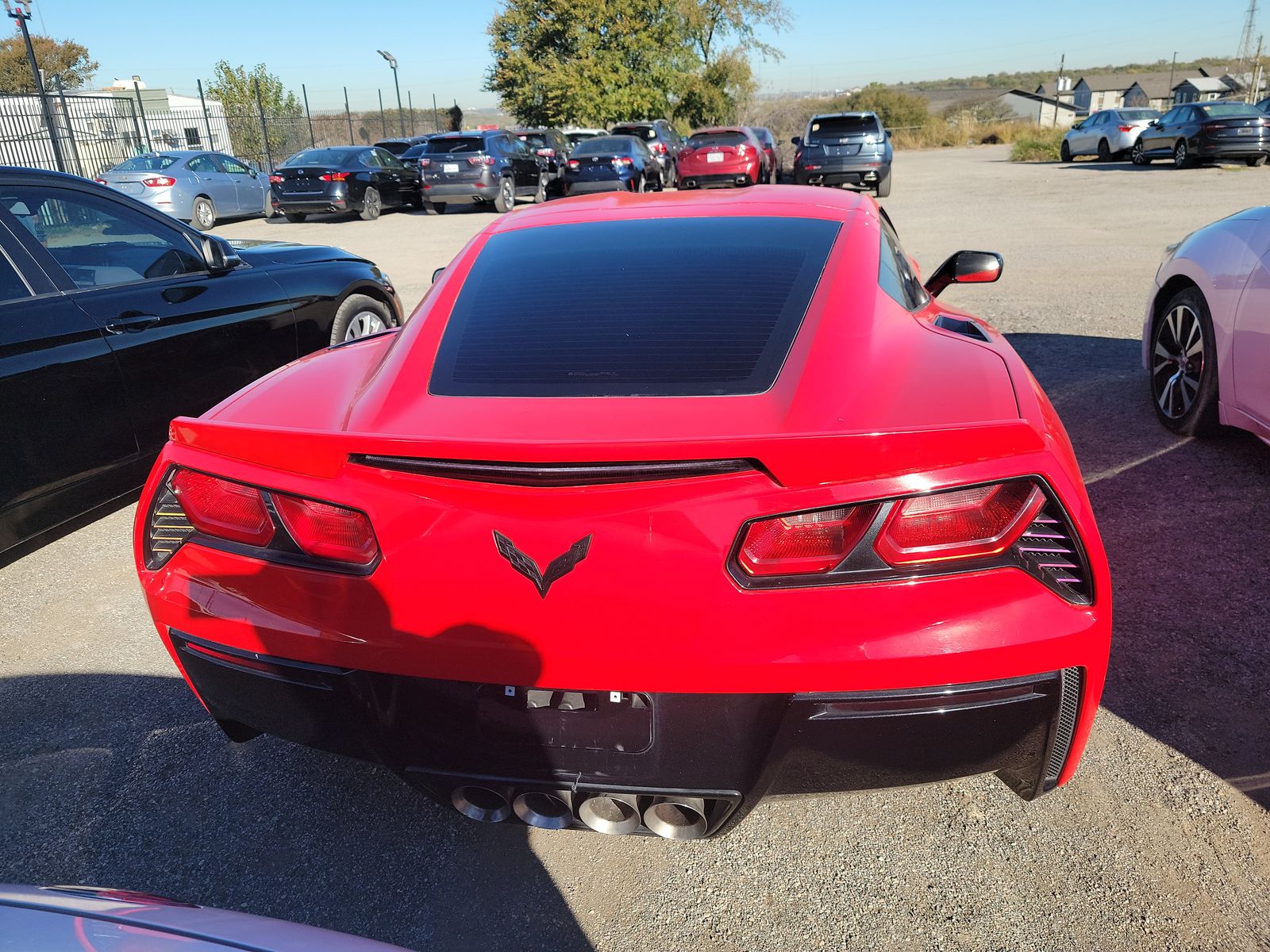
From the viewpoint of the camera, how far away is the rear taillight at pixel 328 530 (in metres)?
1.79

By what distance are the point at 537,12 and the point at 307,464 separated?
4090 centimetres

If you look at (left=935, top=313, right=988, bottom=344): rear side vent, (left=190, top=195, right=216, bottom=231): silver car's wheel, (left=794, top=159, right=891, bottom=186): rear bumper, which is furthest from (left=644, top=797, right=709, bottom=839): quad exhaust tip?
(left=190, top=195, right=216, bottom=231): silver car's wheel

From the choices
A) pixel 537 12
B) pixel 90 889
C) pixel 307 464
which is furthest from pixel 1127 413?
pixel 537 12

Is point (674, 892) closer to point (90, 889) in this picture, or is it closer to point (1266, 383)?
point (90, 889)

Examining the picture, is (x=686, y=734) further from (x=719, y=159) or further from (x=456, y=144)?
(x=456, y=144)

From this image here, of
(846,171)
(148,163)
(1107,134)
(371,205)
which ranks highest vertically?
(148,163)

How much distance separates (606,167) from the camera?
63.8ft

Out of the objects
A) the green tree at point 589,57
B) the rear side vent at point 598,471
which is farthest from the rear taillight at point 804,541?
the green tree at point 589,57

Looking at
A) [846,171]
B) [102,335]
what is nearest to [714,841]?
[102,335]

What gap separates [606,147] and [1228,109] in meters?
15.4

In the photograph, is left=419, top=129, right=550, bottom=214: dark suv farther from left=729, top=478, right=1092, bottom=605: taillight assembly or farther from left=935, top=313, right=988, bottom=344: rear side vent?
left=729, top=478, right=1092, bottom=605: taillight assembly

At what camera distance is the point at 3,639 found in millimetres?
3361

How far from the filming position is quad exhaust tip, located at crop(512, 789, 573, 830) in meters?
1.90

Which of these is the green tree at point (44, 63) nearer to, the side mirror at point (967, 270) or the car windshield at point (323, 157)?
the car windshield at point (323, 157)
